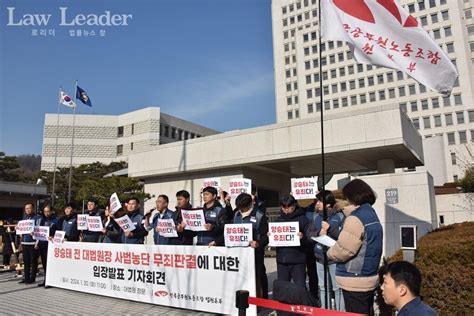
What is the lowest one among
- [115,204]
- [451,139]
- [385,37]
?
[115,204]

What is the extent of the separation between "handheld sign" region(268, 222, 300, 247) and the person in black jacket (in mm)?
94

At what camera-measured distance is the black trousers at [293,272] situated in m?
5.66

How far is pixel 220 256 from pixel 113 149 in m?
70.6

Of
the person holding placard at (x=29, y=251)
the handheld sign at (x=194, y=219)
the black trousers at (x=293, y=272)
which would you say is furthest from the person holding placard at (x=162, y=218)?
the person holding placard at (x=29, y=251)

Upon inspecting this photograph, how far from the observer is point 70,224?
372 inches

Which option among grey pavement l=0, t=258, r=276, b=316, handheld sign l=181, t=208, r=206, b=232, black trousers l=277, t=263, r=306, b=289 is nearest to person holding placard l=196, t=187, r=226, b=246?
handheld sign l=181, t=208, r=206, b=232

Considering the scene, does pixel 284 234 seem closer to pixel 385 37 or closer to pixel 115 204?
pixel 385 37

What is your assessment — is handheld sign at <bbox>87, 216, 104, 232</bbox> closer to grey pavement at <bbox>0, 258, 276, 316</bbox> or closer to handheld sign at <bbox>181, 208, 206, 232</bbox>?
grey pavement at <bbox>0, 258, 276, 316</bbox>

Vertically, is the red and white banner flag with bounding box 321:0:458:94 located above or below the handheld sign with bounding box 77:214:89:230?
above

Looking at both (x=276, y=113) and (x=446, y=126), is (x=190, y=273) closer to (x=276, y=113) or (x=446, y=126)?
(x=446, y=126)

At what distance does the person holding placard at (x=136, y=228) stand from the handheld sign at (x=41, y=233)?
2.37 m

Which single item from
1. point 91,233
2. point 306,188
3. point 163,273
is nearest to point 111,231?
point 91,233

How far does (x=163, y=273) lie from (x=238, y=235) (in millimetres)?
1758

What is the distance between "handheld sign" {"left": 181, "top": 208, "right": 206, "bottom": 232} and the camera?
6.69 metres
